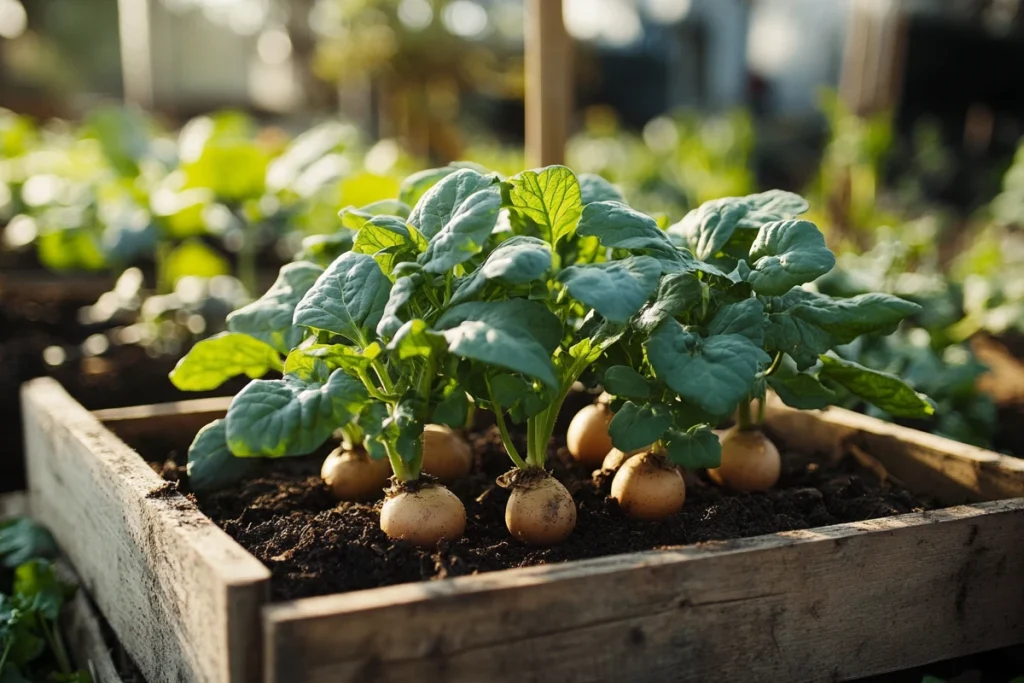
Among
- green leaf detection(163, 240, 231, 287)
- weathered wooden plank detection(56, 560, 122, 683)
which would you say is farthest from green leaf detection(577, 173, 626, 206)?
green leaf detection(163, 240, 231, 287)

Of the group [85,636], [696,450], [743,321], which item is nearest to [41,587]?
[85,636]

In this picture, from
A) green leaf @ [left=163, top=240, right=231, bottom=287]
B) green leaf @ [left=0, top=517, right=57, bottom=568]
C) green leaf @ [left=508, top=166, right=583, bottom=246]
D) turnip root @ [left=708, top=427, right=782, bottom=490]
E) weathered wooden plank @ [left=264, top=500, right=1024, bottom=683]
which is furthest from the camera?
green leaf @ [left=163, top=240, right=231, bottom=287]

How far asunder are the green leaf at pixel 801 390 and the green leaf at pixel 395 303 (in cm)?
67

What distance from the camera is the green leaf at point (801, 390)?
1613 mm

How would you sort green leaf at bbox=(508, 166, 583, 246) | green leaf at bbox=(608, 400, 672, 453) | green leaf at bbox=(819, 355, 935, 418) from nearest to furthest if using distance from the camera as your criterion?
1. green leaf at bbox=(608, 400, 672, 453)
2. green leaf at bbox=(508, 166, 583, 246)
3. green leaf at bbox=(819, 355, 935, 418)

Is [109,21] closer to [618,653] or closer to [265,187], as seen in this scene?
[265,187]

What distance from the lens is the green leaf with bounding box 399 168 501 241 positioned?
1450 mm

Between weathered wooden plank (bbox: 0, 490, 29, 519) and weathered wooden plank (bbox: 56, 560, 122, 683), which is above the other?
weathered wooden plank (bbox: 56, 560, 122, 683)

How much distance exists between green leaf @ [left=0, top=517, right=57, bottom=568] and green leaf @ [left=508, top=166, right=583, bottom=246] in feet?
4.19

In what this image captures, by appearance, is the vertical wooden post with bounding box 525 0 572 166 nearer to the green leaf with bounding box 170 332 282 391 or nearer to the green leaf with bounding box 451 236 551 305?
the green leaf with bounding box 170 332 282 391

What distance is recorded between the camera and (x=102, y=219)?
3514mm

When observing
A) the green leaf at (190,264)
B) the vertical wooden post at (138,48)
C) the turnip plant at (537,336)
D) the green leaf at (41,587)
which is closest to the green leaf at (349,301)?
the turnip plant at (537,336)

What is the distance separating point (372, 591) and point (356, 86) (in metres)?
8.74

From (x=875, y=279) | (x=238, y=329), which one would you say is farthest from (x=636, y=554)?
(x=875, y=279)
